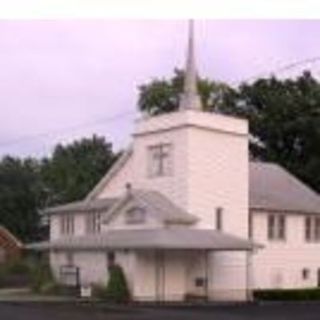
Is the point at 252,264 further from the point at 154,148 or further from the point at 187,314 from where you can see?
the point at 187,314

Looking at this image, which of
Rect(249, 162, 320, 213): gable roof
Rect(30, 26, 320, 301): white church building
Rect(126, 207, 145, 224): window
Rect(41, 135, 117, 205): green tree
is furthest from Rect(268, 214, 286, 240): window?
Rect(41, 135, 117, 205): green tree

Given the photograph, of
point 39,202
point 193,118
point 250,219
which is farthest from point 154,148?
point 39,202

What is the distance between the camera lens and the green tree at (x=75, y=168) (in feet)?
312

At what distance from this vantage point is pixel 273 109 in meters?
76.1

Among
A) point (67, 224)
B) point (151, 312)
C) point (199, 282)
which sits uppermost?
point (67, 224)

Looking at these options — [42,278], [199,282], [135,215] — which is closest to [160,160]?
[135,215]

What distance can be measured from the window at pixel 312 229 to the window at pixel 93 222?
1227 cm

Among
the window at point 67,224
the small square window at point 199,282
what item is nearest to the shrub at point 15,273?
the window at point 67,224

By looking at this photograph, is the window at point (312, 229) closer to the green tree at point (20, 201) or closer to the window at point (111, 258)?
the window at point (111, 258)

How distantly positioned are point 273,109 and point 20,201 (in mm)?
35031

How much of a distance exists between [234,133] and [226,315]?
18837 millimetres

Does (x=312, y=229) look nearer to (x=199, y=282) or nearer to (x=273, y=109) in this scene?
(x=199, y=282)

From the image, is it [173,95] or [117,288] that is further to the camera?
[173,95]

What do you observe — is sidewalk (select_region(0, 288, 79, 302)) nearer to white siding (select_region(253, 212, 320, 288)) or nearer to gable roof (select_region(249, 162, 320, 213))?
white siding (select_region(253, 212, 320, 288))
